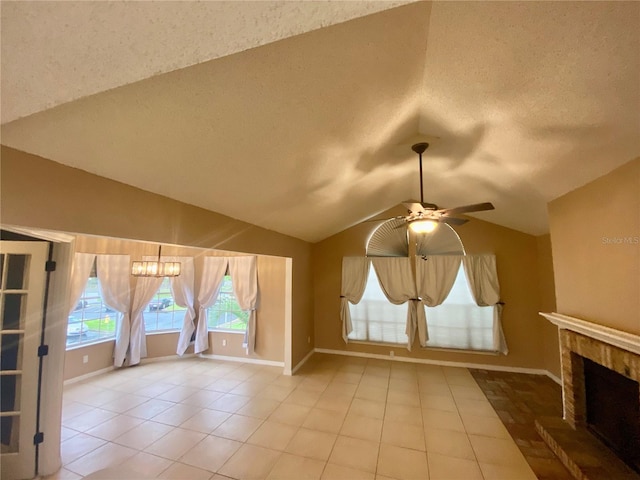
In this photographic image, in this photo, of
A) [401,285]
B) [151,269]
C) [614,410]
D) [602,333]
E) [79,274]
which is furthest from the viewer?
[401,285]

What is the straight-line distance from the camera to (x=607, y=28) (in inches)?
48.4

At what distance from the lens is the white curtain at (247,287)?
17.6 feet

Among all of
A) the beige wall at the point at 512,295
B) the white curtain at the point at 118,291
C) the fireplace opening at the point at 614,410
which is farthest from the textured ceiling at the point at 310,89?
the white curtain at the point at 118,291

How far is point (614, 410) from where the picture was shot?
8.57ft

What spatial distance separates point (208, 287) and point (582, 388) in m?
5.94

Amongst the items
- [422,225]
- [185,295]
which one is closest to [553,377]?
[422,225]

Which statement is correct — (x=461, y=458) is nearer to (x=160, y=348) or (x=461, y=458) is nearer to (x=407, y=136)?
(x=407, y=136)

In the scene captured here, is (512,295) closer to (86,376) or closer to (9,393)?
(9,393)

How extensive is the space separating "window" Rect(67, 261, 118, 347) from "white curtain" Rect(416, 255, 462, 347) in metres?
5.90

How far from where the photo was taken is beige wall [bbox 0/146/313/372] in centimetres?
154

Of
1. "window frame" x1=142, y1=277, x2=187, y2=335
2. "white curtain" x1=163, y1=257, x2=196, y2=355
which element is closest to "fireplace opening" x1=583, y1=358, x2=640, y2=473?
"white curtain" x1=163, y1=257, x2=196, y2=355

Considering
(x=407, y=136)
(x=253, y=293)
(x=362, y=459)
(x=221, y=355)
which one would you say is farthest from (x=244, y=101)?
(x=221, y=355)

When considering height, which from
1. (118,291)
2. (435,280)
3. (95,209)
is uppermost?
(95,209)

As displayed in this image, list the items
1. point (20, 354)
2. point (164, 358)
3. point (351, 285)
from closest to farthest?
1. point (20, 354)
2. point (164, 358)
3. point (351, 285)
